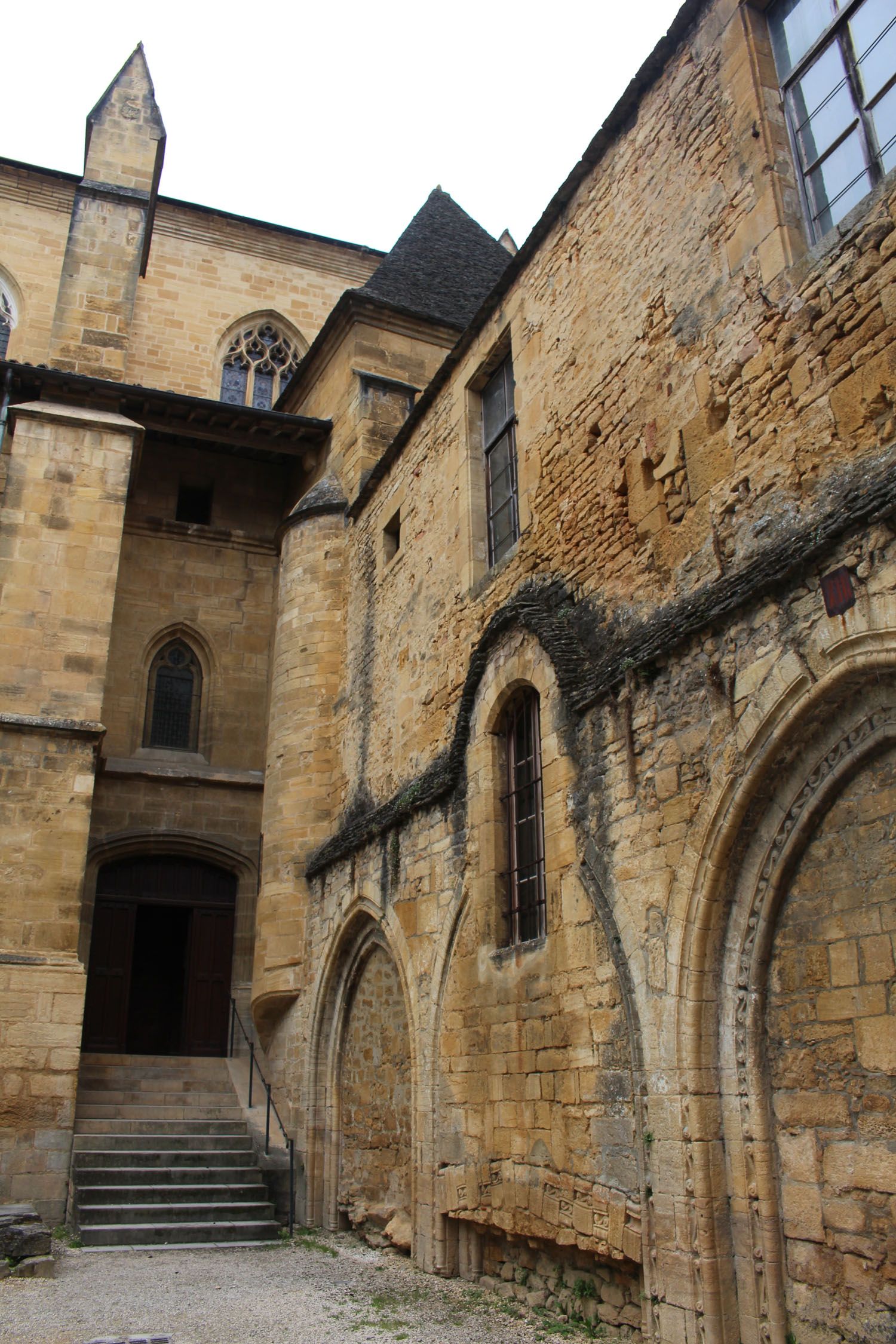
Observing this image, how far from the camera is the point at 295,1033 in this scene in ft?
31.7

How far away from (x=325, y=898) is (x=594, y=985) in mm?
4661

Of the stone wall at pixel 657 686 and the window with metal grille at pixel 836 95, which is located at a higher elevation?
the window with metal grille at pixel 836 95

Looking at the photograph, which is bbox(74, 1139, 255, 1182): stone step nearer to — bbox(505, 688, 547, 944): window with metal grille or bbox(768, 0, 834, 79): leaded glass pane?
bbox(505, 688, 547, 944): window with metal grille

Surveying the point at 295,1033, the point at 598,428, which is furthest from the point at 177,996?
the point at 598,428

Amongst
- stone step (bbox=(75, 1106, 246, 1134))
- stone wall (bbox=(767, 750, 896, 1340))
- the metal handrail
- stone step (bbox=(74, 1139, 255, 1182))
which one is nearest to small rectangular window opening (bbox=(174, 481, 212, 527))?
the metal handrail

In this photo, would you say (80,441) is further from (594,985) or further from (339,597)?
(594,985)

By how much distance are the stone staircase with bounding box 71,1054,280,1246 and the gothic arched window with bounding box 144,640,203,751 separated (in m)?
3.79

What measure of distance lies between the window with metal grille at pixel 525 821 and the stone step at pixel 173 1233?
343 centimetres

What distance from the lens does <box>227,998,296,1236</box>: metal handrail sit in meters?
8.20

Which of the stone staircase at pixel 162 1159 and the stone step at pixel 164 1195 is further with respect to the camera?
the stone step at pixel 164 1195

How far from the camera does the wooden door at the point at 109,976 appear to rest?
11.2 metres

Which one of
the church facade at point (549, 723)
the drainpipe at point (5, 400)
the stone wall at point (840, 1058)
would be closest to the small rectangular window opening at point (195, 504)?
the church facade at point (549, 723)

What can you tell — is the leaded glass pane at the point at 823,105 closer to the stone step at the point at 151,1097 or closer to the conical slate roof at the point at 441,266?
the conical slate roof at the point at 441,266

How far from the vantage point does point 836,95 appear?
194 inches
